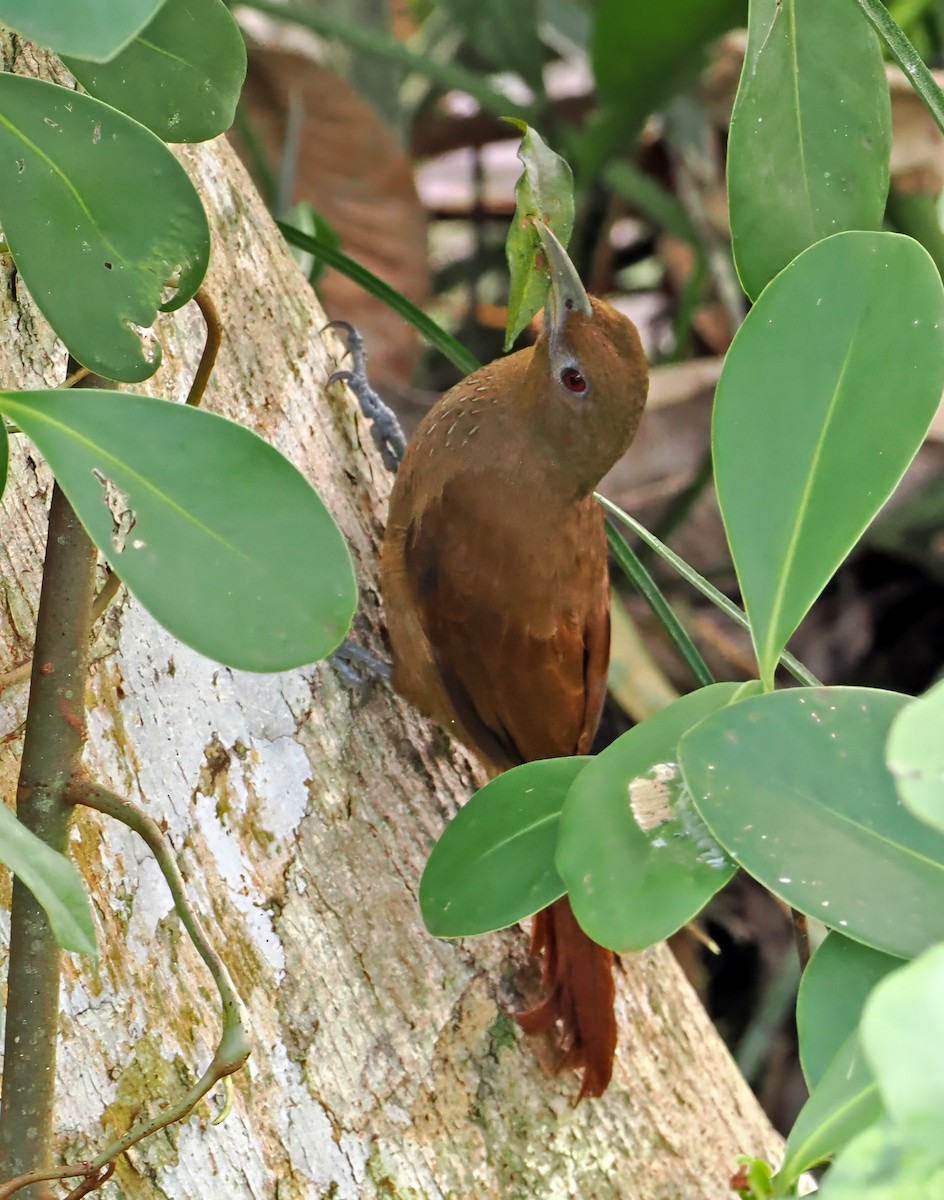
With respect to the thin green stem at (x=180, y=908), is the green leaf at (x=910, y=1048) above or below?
above

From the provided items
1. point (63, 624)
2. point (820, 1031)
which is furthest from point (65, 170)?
point (820, 1031)

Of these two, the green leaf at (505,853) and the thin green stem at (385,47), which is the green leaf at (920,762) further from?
the thin green stem at (385,47)

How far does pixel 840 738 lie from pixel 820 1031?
0.16m

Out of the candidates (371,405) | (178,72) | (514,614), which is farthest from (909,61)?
(371,405)

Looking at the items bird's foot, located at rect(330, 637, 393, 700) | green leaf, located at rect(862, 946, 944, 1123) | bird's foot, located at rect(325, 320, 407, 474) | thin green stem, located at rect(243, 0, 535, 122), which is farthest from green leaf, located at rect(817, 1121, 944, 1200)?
thin green stem, located at rect(243, 0, 535, 122)

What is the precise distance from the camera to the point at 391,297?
1375 mm

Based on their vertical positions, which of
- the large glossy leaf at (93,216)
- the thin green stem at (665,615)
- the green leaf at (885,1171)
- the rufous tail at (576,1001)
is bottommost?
the rufous tail at (576,1001)

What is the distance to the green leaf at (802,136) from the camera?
0.87m

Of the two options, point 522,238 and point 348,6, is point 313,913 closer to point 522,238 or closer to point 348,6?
point 522,238

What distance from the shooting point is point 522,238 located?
3.25 feet

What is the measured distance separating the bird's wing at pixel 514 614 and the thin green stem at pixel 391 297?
0.78 ft

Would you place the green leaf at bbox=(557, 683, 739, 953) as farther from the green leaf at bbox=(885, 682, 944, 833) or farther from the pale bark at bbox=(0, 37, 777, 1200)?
the pale bark at bbox=(0, 37, 777, 1200)

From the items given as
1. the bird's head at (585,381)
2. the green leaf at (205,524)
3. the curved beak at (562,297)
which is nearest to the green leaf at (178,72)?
the green leaf at (205,524)

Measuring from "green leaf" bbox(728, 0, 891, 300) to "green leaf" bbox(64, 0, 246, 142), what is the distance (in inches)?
13.1
